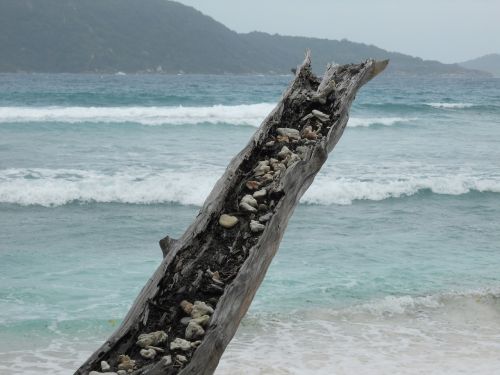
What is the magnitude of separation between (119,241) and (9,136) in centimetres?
1131

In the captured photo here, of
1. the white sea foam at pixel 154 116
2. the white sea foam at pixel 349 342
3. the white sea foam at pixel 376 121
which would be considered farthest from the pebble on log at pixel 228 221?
the white sea foam at pixel 376 121

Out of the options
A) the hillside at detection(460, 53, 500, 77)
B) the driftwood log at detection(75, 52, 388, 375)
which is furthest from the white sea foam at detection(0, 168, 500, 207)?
the hillside at detection(460, 53, 500, 77)

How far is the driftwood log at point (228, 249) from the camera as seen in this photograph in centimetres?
275

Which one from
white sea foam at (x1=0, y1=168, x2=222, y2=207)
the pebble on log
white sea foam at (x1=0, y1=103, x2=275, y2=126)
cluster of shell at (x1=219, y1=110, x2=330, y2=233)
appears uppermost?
cluster of shell at (x1=219, y1=110, x2=330, y2=233)

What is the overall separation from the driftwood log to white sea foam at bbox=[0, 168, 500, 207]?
8560 millimetres

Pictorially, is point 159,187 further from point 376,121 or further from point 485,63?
point 485,63

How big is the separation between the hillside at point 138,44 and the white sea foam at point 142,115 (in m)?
44.5

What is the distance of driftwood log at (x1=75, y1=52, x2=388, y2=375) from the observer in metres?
2.75

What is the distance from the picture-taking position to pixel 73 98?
110 ft

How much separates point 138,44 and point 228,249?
8890cm

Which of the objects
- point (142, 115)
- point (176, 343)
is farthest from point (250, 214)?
point (142, 115)

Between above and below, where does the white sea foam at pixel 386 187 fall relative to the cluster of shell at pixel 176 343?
below

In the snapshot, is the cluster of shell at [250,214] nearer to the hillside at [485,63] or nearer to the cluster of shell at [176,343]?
the cluster of shell at [176,343]

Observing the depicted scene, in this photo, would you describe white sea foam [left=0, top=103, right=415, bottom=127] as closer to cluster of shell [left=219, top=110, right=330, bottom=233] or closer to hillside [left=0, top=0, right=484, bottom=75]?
cluster of shell [left=219, top=110, right=330, bottom=233]
